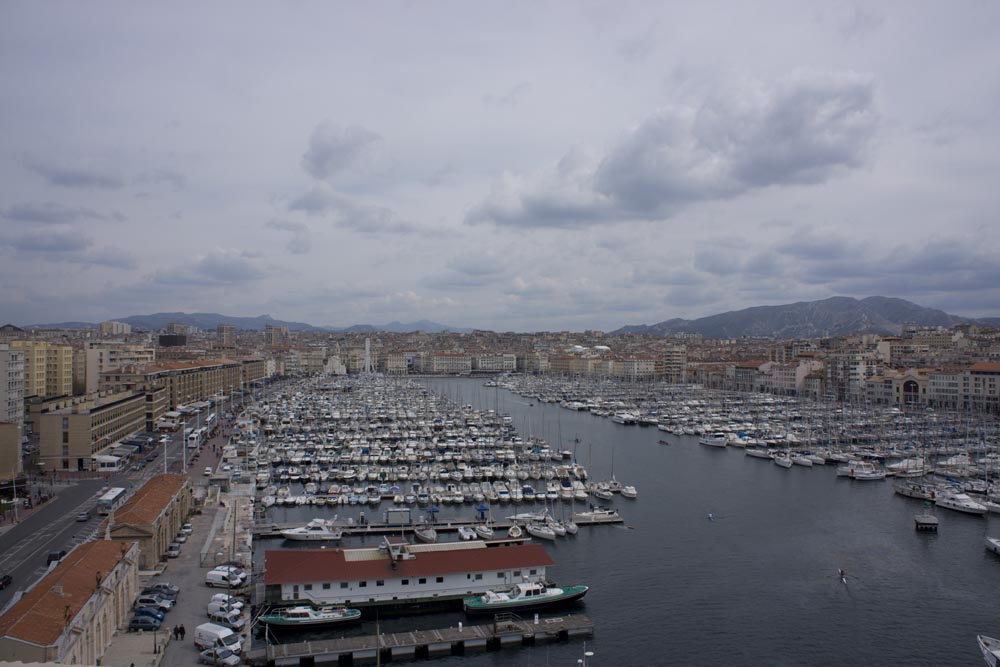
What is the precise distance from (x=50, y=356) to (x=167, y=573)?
88.4 ft

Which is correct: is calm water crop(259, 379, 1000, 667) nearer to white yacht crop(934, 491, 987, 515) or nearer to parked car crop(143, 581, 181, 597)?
white yacht crop(934, 491, 987, 515)

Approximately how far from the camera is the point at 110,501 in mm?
15680

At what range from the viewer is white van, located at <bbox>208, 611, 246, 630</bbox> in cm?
998

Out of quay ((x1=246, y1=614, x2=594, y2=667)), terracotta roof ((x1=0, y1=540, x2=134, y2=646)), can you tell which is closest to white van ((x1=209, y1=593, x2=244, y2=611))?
quay ((x1=246, y1=614, x2=594, y2=667))

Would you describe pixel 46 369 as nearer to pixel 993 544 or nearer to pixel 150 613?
pixel 150 613

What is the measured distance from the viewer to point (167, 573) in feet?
38.7

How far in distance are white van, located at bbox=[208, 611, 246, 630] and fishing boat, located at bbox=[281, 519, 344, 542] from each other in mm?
5446

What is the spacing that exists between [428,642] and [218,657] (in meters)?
2.87

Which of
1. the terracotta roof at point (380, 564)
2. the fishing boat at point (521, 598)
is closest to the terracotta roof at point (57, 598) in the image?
the terracotta roof at point (380, 564)

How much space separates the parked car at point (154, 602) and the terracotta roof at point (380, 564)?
58.3 inches

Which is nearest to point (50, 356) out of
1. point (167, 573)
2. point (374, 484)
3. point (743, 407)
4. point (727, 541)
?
point (374, 484)

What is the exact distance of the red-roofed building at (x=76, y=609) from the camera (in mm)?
6988

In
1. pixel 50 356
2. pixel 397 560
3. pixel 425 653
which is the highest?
pixel 50 356

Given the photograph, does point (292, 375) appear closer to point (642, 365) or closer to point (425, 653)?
point (642, 365)
